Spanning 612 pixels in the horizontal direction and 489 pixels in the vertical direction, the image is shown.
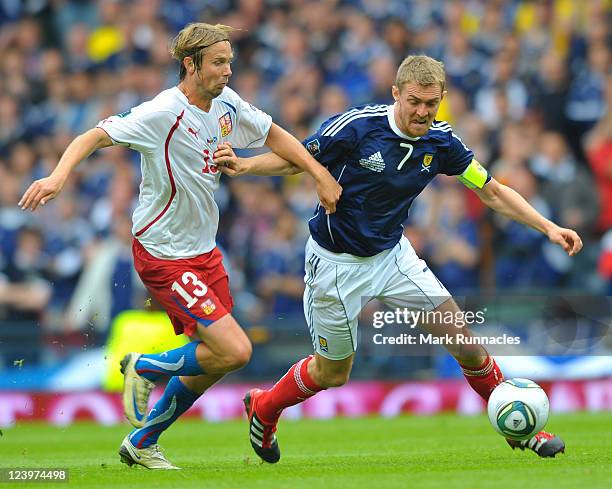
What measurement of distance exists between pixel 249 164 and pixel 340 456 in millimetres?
2373

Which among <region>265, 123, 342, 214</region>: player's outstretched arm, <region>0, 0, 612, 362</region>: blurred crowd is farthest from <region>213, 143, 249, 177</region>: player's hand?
<region>0, 0, 612, 362</region>: blurred crowd

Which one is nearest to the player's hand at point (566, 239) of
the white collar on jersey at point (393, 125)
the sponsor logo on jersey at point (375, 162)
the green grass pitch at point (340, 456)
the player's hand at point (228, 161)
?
the white collar on jersey at point (393, 125)

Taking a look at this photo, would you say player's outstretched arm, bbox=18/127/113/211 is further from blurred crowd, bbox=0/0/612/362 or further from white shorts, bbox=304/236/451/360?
blurred crowd, bbox=0/0/612/362

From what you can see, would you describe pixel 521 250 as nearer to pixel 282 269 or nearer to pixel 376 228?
pixel 282 269

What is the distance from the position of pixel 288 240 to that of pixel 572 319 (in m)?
3.44

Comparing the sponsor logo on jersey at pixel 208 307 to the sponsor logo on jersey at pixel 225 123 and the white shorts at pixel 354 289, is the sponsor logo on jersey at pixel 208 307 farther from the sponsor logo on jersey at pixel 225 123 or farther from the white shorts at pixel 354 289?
the sponsor logo on jersey at pixel 225 123

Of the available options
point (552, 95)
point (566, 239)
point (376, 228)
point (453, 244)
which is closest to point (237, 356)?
point (376, 228)

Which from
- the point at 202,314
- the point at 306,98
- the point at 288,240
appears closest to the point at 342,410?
the point at 288,240

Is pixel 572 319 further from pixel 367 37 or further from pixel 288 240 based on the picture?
pixel 367 37

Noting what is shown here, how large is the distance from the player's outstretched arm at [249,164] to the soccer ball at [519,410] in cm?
196

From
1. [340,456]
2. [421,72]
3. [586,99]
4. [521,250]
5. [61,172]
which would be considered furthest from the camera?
[586,99]

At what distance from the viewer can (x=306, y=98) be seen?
55.5ft

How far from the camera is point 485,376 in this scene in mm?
8656

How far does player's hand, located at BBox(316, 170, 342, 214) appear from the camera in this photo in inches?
323
